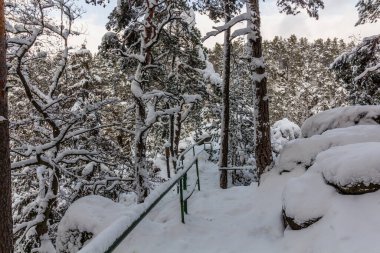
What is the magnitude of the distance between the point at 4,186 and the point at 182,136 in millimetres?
38823

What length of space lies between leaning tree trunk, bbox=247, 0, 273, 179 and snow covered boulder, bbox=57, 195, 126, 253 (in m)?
4.34

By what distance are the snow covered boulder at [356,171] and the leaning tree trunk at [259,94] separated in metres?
3.90

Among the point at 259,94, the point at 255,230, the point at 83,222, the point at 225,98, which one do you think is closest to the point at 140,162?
the point at 259,94

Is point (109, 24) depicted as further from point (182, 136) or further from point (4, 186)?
point (182, 136)

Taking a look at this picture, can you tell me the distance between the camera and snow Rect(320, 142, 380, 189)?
4.96 metres

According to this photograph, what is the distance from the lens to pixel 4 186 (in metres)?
6.09

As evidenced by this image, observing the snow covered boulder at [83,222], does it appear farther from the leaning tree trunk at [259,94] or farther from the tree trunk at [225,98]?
the tree trunk at [225,98]

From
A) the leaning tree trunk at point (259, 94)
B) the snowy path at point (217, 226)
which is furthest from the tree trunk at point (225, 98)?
the snowy path at point (217, 226)

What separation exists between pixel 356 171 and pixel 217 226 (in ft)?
8.22

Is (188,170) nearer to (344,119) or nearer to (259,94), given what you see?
(259,94)

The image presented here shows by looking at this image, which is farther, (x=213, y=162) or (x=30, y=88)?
(x=213, y=162)

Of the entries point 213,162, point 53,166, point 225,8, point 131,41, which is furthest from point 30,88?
point 213,162

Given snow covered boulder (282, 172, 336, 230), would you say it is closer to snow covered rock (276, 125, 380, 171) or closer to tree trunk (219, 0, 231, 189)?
→ snow covered rock (276, 125, 380, 171)

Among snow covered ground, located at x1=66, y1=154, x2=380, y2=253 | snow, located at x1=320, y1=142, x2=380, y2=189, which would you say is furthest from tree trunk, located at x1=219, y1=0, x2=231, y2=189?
snow, located at x1=320, y1=142, x2=380, y2=189
